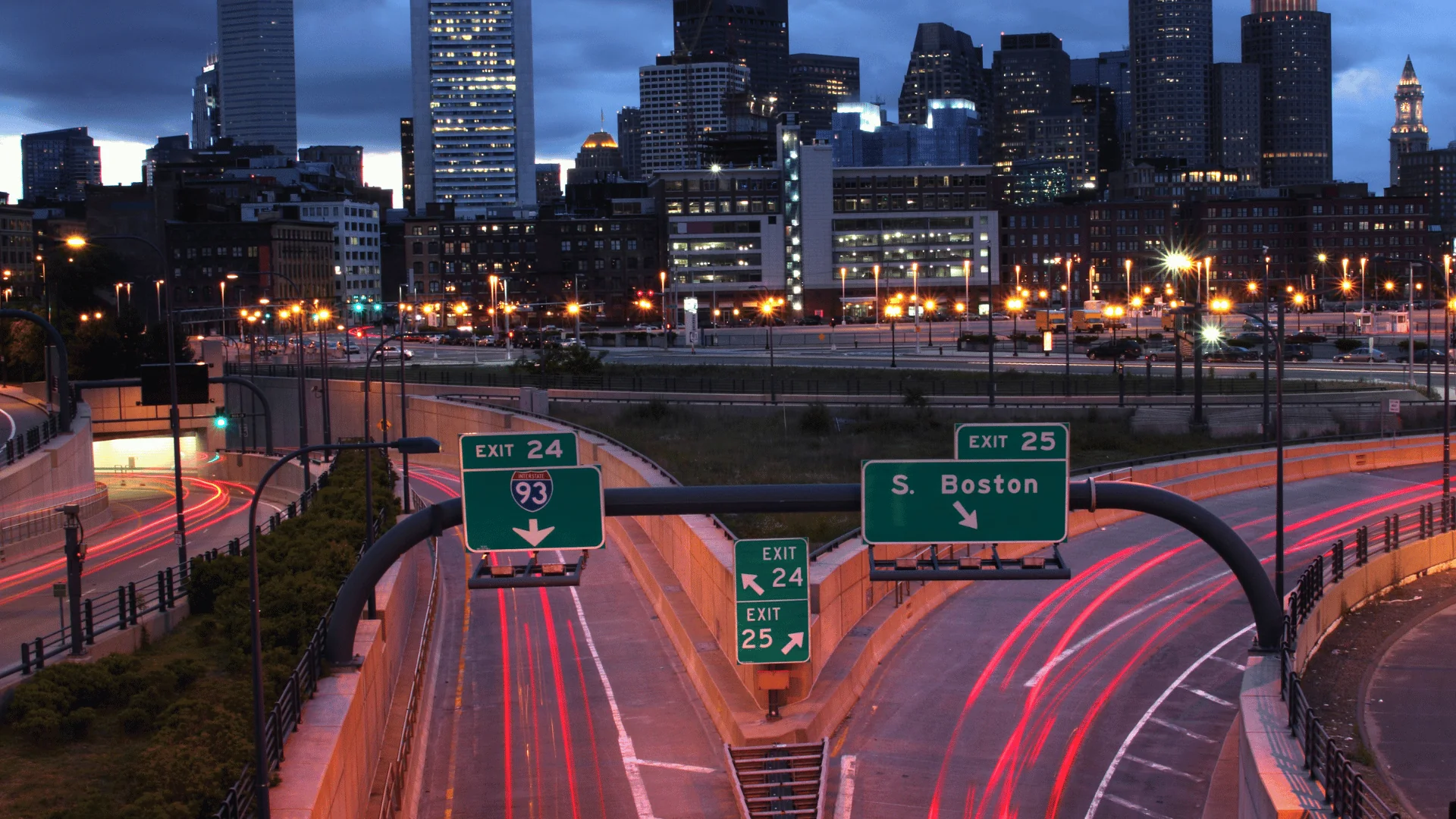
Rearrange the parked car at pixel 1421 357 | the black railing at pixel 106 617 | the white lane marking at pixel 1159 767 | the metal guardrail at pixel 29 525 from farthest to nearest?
the parked car at pixel 1421 357
the metal guardrail at pixel 29 525
the white lane marking at pixel 1159 767
the black railing at pixel 106 617

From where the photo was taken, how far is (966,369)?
289ft

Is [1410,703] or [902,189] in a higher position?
[902,189]

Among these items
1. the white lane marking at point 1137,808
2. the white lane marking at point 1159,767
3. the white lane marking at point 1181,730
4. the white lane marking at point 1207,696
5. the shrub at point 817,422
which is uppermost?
the shrub at point 817,422

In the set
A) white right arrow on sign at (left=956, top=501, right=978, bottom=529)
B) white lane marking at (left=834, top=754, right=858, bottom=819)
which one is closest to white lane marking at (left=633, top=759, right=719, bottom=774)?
white lane marking at (left=834, top=754, right=858, bottom=819)

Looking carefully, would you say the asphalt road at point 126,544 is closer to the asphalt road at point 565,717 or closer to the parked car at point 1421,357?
the asphalt road at point 565,717

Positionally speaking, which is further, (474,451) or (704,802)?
(704,802)

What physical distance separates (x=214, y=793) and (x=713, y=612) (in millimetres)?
15536

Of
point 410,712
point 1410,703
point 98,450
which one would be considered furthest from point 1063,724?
point 98,450

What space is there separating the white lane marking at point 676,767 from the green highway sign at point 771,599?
2.07 meters

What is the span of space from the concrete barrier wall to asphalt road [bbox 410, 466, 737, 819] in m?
8.18

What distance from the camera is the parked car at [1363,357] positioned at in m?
91.2

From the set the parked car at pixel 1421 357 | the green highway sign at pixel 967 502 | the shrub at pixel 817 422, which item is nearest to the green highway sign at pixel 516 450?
the green highway sign at pixel 967 502

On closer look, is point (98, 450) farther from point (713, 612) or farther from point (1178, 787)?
point (1178, 787)

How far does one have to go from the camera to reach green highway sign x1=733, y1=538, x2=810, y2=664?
24.0 metres
